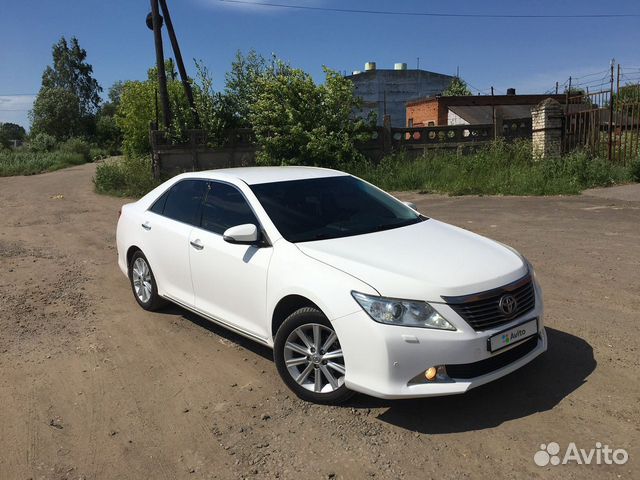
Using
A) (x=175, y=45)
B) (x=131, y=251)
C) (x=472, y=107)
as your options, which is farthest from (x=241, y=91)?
(x=472, y=107)

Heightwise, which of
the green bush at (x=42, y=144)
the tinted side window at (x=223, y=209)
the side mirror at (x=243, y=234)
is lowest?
the side mirror at (x=243, y=234)

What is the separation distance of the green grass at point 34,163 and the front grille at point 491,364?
105ft

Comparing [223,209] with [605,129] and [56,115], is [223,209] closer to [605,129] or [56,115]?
[605,129]

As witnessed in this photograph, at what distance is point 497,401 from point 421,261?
1.05m

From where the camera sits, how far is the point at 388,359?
333 cm

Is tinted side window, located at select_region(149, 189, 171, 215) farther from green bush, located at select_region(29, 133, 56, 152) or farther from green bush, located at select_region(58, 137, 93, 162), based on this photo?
green bush, located at select_region(29, 133, 56, 152)

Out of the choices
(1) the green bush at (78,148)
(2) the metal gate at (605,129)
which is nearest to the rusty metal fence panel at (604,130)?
(2) the metal gate at (605,129)

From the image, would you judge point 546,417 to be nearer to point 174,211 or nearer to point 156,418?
point 156,418

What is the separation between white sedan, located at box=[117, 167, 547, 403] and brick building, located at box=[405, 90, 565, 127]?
104ft

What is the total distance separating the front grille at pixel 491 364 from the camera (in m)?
3.43

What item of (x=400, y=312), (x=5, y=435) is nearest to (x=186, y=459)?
(x=5, y=435)

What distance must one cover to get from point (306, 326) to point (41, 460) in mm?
1746

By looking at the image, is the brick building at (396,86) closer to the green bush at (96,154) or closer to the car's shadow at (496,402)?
the green bush at (96,154)

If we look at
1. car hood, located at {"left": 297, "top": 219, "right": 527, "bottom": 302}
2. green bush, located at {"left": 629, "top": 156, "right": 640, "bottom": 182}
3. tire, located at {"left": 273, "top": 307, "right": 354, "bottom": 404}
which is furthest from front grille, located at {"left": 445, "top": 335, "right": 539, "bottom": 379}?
green bush, located at {"left": 629, "top": 156, "right": 640, "bottom": 182}
